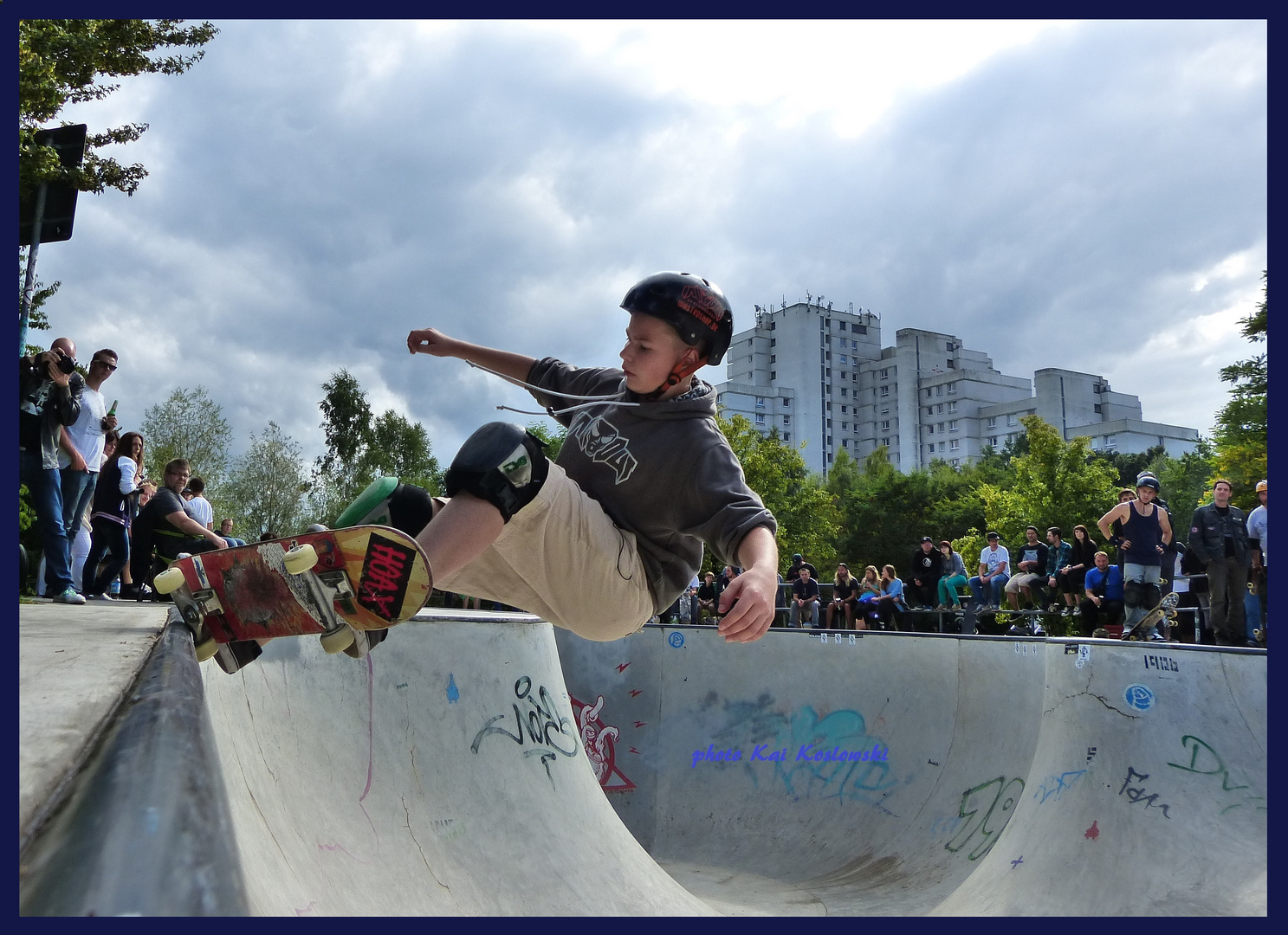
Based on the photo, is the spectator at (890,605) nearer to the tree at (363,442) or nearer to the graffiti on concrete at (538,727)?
the graffiti on concrete at (538,727)

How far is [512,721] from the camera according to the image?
5.02 metres

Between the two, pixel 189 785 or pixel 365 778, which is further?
pixel 365 778

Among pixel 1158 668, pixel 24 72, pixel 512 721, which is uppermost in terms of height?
pixel 24 72

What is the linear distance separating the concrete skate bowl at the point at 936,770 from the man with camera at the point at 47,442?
3661mm

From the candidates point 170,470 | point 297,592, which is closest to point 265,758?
point 297,592

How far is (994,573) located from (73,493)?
1006 cm

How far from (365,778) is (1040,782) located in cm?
362

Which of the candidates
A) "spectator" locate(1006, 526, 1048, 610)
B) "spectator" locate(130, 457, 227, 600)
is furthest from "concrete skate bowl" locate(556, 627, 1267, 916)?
"spectator" locate(1006, 526, 1048, 610)

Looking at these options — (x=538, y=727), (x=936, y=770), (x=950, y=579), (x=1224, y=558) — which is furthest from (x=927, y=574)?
(x=538, y=727)

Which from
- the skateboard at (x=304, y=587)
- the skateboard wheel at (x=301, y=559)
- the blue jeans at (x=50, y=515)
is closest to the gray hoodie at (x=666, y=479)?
the skateboard at (x=304, y=587)

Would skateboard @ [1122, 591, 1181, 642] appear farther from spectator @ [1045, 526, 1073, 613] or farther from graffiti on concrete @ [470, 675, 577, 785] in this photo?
graffiti on concrete @ [470, 675, 577, 785]

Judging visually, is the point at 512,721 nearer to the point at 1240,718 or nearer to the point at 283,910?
the point at 283,910

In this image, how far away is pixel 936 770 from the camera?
239 inches

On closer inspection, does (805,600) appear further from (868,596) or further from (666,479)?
(666,479)
